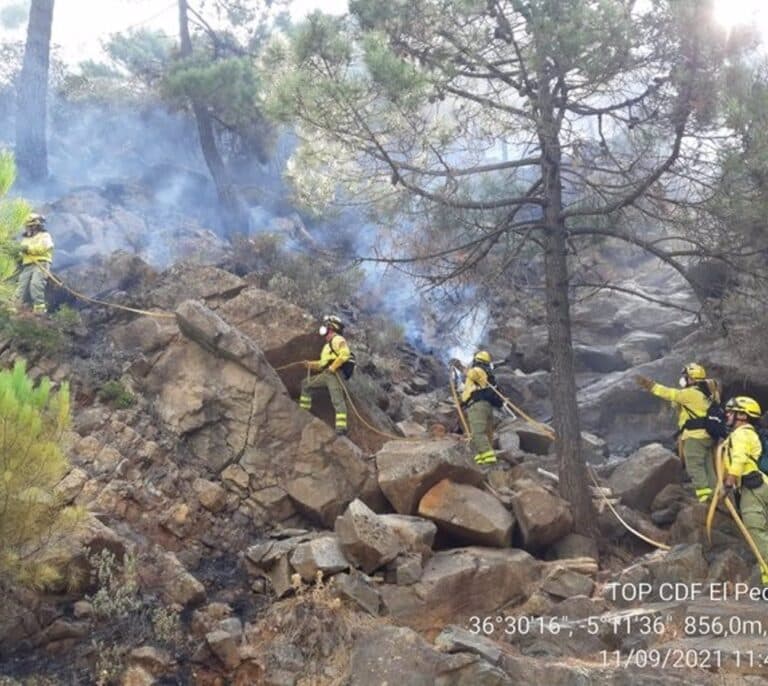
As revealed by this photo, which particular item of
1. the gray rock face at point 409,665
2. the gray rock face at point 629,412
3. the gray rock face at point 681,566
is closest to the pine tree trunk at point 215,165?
the gray rock face at point 629,412

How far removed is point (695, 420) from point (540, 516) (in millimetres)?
2613

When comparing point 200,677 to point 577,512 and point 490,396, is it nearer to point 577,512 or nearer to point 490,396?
point 577,512

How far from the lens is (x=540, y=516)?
8.74m

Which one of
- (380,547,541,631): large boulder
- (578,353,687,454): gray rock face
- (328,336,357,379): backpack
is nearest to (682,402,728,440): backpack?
(380,547,541,631): large boulder

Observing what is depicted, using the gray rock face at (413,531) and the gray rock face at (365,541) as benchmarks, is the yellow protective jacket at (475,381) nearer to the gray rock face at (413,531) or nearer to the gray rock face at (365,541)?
the gray rock face at (413,531)

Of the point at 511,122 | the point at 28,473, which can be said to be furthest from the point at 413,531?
the point at 511,122

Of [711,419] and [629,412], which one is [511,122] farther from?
[629,412]

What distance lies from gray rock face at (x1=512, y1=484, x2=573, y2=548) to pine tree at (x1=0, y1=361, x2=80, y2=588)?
5.03 metres

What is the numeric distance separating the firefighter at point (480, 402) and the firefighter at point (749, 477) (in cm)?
366

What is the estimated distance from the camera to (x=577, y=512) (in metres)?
9.31

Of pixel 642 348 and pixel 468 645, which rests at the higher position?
pixel 642 348

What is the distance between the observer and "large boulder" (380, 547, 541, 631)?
7227mm

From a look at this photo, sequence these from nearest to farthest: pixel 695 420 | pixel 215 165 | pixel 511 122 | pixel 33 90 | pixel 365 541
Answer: pixel 365 541 < pixel 695 420 < pixel 511 122 < pixel 33 90 < pixel 215 165

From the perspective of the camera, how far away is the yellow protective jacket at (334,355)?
1029 cm
